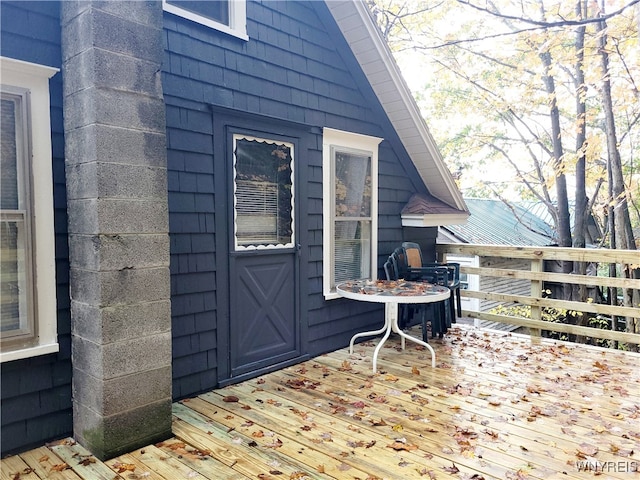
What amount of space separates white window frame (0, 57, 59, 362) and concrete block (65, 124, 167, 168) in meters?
0.15

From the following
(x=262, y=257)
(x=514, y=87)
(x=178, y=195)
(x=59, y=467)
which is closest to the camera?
(x=59, y=467)

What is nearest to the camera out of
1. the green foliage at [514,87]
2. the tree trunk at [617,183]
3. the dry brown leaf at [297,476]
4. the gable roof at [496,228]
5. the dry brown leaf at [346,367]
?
the dry brown leaf at [297,476]

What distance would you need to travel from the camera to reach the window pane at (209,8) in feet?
11.6

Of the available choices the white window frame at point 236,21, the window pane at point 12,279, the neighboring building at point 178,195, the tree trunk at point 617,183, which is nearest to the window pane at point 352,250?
the neighboring building at point 178,195

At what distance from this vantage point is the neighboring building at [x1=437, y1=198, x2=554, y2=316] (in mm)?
10423

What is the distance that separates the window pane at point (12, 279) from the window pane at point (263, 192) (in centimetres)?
155

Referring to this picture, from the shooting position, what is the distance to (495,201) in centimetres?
1545

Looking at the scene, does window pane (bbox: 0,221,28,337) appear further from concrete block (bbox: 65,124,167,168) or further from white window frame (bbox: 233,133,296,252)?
white window frame (bbox: 233,133,296,252)

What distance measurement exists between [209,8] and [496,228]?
34.2 ft

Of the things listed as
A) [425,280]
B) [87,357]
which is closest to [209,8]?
[87,357]

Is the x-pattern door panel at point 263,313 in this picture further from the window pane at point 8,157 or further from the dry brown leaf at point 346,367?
the window pane at point 8,157

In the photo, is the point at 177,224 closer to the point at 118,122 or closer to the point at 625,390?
the point at 118,122

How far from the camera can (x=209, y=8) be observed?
12.1 ft

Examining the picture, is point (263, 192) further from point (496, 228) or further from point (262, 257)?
point (496, 228)
